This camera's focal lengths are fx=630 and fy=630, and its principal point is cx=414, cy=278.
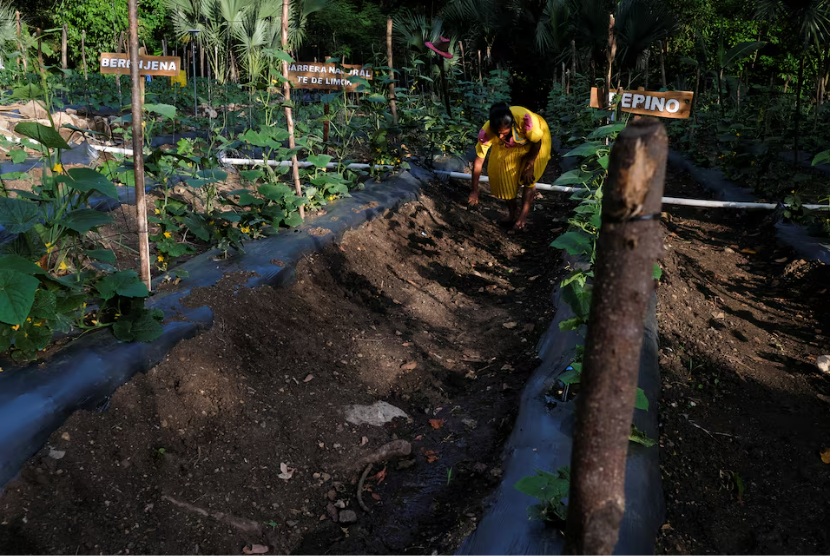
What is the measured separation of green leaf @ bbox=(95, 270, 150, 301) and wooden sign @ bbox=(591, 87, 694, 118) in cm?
344

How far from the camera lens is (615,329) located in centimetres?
96

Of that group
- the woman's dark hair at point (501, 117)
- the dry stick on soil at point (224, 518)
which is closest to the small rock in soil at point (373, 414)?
the dry stick on soil at point (224, 518)

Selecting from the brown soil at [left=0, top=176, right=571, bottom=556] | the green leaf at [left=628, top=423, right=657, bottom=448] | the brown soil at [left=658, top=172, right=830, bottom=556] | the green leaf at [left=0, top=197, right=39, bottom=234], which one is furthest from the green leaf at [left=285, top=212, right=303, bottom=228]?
the green leaf at [left=628, top=423, right=657, bottom=448]

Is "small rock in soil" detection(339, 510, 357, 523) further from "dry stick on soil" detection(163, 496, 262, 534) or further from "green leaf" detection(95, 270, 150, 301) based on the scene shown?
"green leaf" detection(95, 270, 150, 301)

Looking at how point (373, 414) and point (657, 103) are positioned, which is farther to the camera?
point (657, 103)

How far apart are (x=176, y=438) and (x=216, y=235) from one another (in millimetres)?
1553

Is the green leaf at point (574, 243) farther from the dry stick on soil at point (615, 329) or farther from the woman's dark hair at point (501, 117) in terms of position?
the woman's dark hair at point (501, 117)

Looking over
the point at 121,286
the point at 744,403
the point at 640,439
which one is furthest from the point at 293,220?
the point at 744,403

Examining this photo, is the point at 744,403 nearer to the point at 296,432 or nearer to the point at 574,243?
the point at 574,243

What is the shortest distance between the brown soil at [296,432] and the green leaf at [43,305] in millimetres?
358

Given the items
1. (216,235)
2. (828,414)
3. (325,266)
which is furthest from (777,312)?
(216,235)

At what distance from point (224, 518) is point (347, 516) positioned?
43cm

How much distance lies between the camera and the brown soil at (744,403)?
2.10 metres

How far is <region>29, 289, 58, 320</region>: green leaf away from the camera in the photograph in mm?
2143
